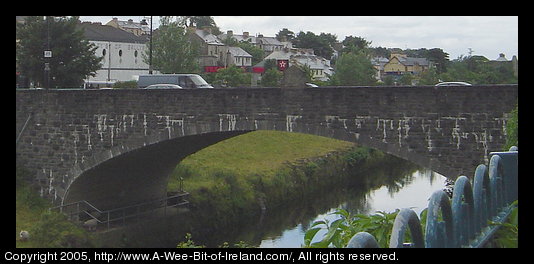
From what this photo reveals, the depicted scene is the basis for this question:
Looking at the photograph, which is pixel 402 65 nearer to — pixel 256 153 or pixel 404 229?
pixel 256 153

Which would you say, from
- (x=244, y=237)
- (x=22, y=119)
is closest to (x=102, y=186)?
(x=22, y=119)

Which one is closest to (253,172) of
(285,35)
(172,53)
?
(172,53)

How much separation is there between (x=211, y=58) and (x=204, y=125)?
74693mm

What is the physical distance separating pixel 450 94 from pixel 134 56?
54.3 metres

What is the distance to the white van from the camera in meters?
33.8

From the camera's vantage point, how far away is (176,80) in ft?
111

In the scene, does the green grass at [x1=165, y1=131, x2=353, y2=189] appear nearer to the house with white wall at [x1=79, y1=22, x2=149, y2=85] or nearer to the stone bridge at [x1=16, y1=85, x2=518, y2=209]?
the stone bridge at [x1=16, y1=85, x2=518, y2=209]

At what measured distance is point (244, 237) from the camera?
28953 millimetres

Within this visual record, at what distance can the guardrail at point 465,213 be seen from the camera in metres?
3.88

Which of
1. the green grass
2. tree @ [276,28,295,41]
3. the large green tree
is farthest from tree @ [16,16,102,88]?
tree @ [276,28,295,41]

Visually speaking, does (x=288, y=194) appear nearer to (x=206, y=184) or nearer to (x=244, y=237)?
(x=206, y=184)

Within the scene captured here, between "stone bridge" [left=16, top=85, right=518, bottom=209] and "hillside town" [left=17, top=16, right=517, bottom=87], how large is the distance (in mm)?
7016
